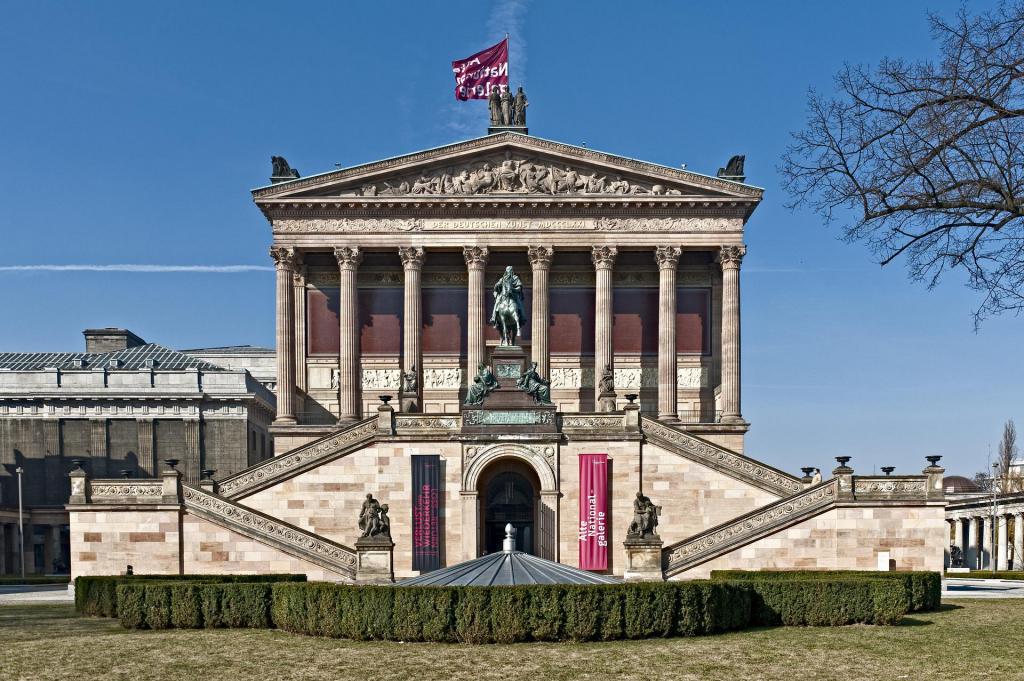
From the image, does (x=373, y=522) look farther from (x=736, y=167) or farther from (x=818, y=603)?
(x=736, y=167)

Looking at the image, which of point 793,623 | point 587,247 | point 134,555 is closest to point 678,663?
point 793,623

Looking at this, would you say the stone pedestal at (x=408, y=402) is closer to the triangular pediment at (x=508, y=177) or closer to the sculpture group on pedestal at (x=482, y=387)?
the sculpture group on pedestal at (x=482, y=387)

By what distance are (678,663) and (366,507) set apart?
15961mm

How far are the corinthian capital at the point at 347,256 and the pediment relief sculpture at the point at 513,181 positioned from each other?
11.2ft

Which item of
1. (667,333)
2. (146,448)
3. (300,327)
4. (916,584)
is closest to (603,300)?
(667,333)

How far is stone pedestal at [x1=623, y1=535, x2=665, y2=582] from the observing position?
36.5 m

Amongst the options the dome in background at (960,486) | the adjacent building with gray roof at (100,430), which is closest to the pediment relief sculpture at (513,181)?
the adjacent building with gray roof at (100,430)

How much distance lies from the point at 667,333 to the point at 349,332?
17781 mm

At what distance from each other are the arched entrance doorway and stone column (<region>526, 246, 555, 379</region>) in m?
15.3

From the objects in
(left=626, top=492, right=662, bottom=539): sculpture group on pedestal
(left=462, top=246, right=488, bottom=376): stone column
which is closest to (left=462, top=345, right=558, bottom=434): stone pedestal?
(left=626, top=492, right=662, bottom=539): sculpture group on pedestal

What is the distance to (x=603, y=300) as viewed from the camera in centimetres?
6362

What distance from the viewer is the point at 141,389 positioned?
279 feet

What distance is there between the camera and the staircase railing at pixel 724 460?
4697 centimetres

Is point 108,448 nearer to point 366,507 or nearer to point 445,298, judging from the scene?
point 445,298
